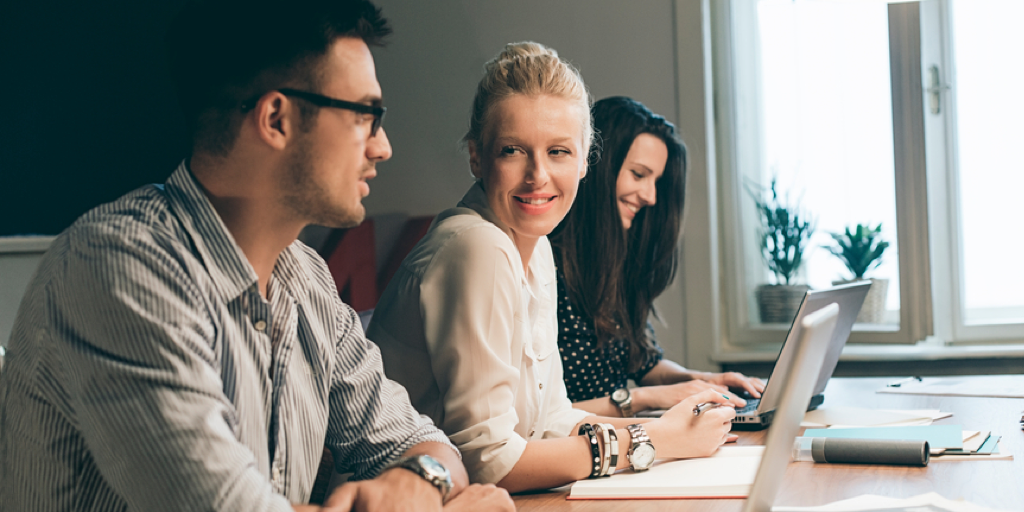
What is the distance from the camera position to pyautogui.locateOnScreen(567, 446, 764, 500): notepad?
1.05 m

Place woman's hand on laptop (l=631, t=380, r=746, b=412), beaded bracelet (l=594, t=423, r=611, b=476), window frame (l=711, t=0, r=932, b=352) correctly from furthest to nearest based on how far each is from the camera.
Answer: window frame (l=711, t=0, r=932, b=352) → woman's hand on laptop (l=631, t=380, r=746, b=412) → beaded bracelet (l=594, t=423, r=611, b=476)

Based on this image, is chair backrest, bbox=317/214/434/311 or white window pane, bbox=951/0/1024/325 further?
chair backrest, bbox=317/214/434/311

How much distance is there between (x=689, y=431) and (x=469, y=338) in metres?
0.39

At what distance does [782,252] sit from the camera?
304cm

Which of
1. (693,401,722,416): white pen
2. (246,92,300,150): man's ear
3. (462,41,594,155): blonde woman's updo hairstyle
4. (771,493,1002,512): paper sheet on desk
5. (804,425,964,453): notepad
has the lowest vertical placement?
(804,425,964,453): notepad

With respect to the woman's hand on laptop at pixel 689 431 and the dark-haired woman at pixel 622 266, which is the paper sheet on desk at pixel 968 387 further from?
the woman's hand on laptop at pixel 689 431

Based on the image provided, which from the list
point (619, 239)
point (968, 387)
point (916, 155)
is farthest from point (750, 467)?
point (916, 155)

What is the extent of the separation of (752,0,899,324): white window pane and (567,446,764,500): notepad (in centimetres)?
204

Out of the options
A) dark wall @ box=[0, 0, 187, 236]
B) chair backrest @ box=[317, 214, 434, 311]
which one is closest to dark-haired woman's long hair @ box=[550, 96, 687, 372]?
chair backrest @ box=[317, 214, 434, 311]

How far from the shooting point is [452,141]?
11.4 feet

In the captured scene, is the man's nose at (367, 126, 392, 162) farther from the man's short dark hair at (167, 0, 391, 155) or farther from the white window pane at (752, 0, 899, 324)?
the white window pane at (752, 0, 899, 324)

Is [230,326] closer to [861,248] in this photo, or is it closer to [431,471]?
[431,471]

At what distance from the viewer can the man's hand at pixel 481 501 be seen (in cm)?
97

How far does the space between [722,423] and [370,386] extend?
0.58 metres
